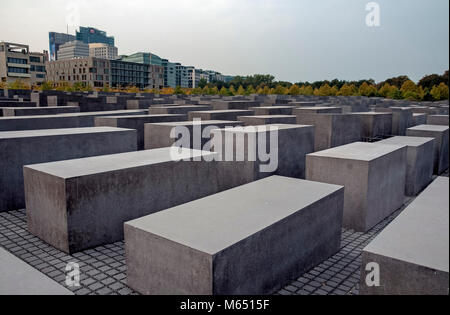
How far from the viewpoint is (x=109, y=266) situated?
5.79 metres

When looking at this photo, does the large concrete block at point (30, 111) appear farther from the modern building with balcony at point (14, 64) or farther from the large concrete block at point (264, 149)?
the modern building with balcony at point (14, 64)

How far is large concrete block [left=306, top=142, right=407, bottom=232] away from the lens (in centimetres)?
746

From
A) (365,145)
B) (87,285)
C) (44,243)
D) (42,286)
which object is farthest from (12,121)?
(365,145)

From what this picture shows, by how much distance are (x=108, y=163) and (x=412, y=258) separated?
5.45m

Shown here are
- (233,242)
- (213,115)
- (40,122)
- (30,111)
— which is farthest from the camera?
(213,115)

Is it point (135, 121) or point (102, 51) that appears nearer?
point (135, 121)

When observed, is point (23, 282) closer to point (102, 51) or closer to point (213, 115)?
point (213, 115)

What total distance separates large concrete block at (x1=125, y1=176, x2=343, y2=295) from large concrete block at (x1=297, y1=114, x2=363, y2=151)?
6.90 meters

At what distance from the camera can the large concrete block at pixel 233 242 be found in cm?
414

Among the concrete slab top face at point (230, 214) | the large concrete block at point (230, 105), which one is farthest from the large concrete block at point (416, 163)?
the large concrete block at point (230, 105)

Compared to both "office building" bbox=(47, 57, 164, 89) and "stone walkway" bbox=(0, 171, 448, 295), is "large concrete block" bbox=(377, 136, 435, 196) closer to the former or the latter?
"stone walkway" bbox=(0, 171, 448, 295)

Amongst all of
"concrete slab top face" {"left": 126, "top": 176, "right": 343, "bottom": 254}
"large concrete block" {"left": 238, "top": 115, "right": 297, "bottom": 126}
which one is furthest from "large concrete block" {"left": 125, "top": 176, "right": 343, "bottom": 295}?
"large concrete block" {"left": 238, "top": 115, "right": 297, "bottom": 126}

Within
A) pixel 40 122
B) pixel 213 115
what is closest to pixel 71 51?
pixel 213 115

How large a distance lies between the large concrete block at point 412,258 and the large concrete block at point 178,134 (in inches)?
292
